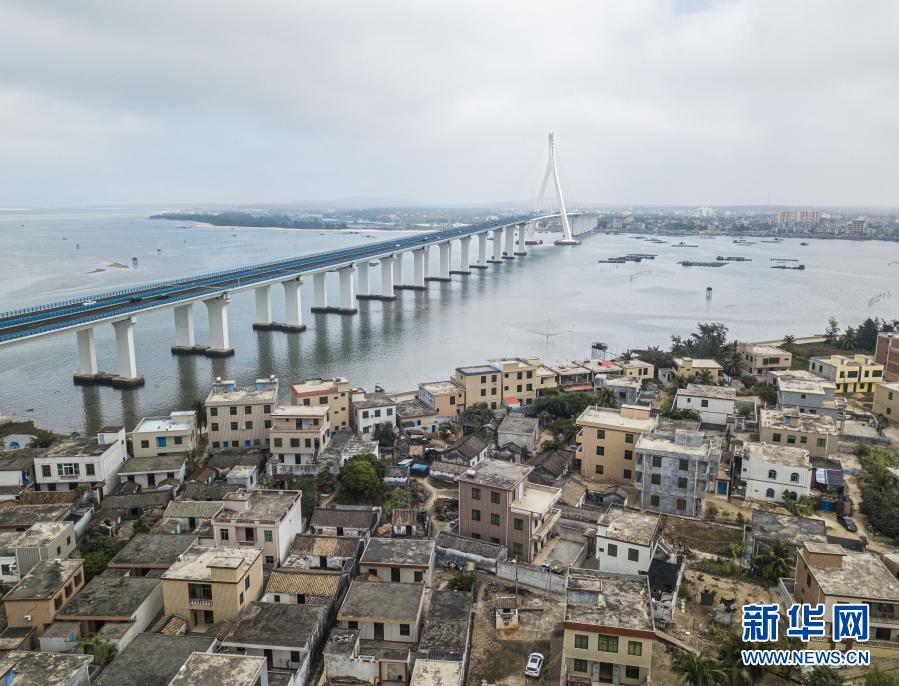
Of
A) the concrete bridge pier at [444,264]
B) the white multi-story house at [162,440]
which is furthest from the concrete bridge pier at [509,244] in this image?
the white multi-story house at [162,440]

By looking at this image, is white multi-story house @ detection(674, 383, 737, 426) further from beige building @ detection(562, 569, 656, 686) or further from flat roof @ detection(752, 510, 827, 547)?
beige building @ detection(562, 569, 656, 686)

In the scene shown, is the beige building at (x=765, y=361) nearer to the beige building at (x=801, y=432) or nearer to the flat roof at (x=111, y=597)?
the beige building at (x=801, y=432)

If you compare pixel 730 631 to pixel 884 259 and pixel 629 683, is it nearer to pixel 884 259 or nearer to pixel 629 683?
pixel 629 683

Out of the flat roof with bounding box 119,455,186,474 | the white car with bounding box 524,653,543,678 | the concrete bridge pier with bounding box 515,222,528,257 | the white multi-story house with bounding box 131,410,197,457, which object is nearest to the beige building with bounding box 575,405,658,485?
the white car with bounding box 524,653,543,678

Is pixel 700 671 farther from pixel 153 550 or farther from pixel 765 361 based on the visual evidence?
pixel 765 361

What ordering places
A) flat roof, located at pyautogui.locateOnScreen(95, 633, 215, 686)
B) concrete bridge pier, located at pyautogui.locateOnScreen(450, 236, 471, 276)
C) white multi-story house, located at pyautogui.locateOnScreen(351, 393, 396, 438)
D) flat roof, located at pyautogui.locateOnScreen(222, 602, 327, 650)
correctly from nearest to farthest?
1. flat roof, located at pyautogui.locateOnScreen(95, 633, 215, 686)
2. flat roof, located at pyautogui.locateOnScreen(222, 602, 327, 650)
3. white multi-story house, located at pyautogui.locateOnScreen(351, 393, 396, 438)
4. concrete bridge pier, located at pyautogui.locateOnScreen(450, 236, 471, 276)
